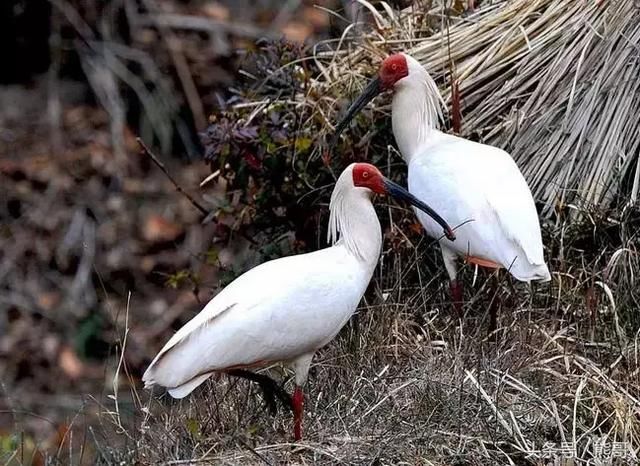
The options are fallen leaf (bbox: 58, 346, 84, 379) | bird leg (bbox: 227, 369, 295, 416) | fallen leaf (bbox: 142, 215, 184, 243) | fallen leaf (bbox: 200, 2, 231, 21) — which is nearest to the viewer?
bird leg (bbox: 227, 369, 295, 416)

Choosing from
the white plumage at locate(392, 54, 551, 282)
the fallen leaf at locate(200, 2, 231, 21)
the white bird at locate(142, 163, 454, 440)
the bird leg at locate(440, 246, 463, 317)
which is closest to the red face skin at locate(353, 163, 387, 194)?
the white bird at locate(142, 163, 454, 440)

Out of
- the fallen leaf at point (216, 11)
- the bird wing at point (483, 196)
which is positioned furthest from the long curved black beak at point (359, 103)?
the fallen leaf at point (216, 11)

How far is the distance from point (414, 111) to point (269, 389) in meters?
1.90

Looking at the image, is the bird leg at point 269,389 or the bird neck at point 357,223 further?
the bird neck at point 357,223

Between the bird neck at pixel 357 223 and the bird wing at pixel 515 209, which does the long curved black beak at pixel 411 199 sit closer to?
A: the bird neck at pixel 357 223

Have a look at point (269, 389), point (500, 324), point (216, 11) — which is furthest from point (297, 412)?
point (216, 11)

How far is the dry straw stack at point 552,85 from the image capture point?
23.0ft

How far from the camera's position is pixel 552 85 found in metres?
7.20

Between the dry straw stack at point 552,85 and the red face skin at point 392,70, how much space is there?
0.33 meters

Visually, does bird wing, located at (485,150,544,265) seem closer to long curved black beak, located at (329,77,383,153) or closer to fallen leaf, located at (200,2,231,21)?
long curved black beak, located at (329,77,383,153)

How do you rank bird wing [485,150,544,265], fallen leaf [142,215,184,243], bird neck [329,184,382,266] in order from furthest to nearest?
fallen leaf [142,215,184,243] < bird wing [485,150,544,265] < bird neck [329,184,382,266]

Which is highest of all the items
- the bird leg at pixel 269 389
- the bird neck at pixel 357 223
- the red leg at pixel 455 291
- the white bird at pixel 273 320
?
the bird neck at pixel 357 223

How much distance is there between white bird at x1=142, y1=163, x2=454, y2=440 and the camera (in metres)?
5.36

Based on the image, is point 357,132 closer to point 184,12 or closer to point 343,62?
point 343,62
